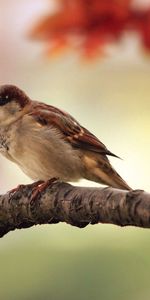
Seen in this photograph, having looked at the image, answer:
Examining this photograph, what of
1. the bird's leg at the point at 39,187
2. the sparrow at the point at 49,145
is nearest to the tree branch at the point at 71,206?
the bird's leg at the point at 39,187

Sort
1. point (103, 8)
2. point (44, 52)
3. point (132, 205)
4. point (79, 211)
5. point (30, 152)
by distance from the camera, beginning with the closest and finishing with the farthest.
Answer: point (132, 205) < point (79, 211) < point (103, 8) < point (30, 152) < point (44, 52)

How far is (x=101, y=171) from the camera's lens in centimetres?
170

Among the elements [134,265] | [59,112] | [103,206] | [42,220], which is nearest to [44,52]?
[59,112]

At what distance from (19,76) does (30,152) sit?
889 mm

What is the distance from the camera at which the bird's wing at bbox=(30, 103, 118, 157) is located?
169 centimetres

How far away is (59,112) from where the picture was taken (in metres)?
1.71

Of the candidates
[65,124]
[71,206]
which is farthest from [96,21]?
[71,206]

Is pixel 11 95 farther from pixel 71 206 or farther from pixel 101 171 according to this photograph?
pixel 71 206

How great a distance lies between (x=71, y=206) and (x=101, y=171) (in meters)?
0.56

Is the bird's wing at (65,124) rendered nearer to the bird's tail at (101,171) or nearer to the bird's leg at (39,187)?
the bird's tail at (101,171)

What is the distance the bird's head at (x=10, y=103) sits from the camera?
168cm

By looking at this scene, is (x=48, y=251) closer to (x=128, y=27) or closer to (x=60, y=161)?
(x=60, y=161)

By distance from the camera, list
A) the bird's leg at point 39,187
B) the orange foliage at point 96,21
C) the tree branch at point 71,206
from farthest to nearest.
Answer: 1. the orange foliage at point 96,21
2. the bird's leg at point 39,187
3. the tree branch at point 71,206

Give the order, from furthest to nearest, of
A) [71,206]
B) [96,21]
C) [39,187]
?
1. [96,21]
2. [39,187]
3. [71,206]
